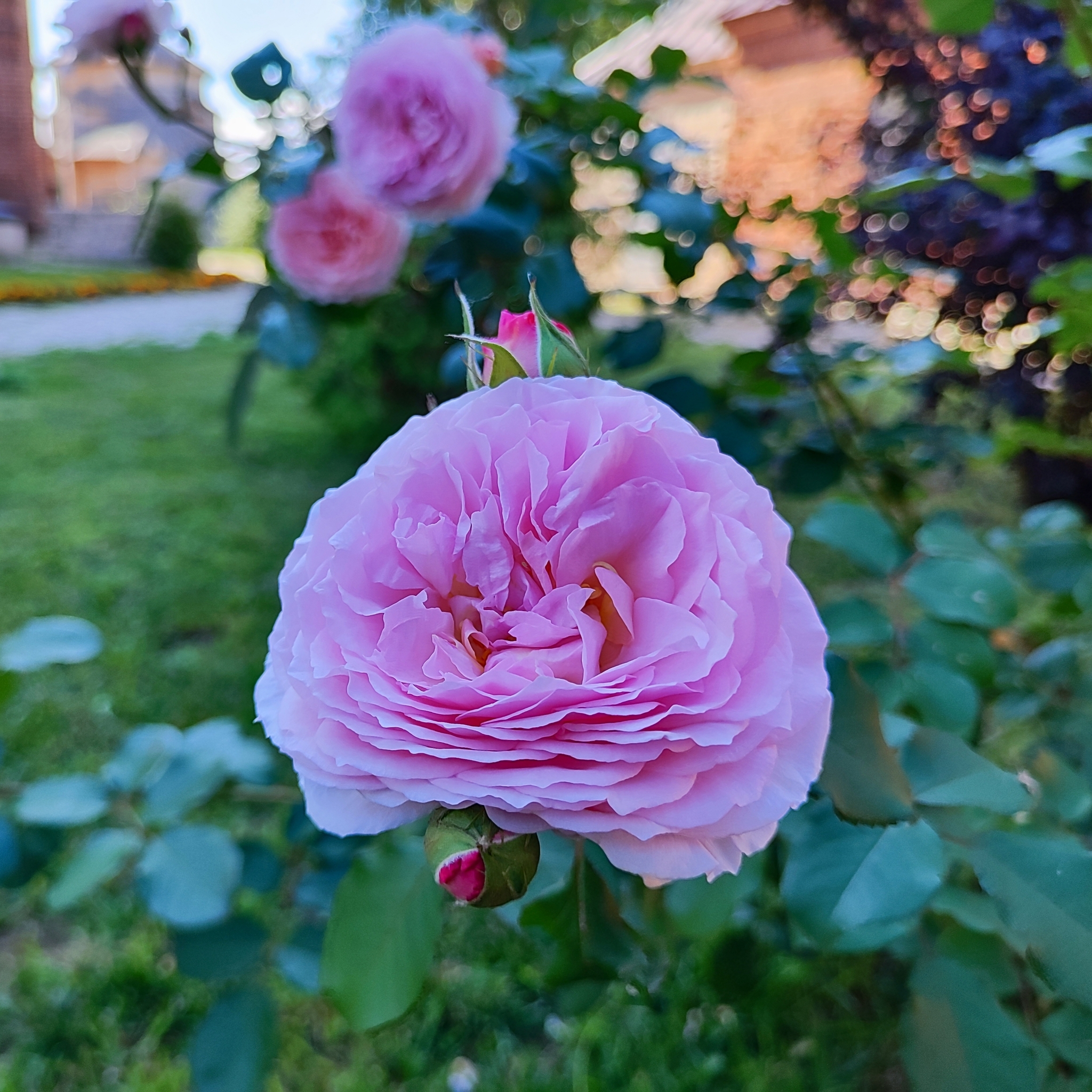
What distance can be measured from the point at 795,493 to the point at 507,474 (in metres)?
0.65

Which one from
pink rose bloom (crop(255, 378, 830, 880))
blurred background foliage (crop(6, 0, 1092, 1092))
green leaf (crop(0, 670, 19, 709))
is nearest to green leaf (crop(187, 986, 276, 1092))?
blurred background foliage (crop(6, 0, 1092, 1092))

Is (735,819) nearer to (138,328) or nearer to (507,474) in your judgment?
(507,474)

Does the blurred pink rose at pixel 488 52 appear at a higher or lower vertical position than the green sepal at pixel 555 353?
higher

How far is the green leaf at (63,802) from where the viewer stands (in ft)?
2.44

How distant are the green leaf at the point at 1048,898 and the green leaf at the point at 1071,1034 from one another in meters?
0.10

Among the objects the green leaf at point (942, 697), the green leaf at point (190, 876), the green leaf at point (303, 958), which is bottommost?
the green leaf at point (303, 958)

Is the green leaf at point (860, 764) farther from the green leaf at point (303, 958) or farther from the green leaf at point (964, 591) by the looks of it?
the green leaf at point (303, 958)

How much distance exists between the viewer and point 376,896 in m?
0.43

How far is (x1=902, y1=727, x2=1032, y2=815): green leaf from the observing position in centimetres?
39

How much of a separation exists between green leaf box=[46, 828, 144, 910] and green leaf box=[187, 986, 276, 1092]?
158 millimetres

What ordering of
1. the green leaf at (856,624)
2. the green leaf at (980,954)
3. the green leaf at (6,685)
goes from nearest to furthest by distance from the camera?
1. the green leaf at (980,954)
2. the green leaf at (856,624)
3. the green leaf at (6,685)

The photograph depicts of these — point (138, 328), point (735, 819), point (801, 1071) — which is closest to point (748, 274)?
point (735, 819)

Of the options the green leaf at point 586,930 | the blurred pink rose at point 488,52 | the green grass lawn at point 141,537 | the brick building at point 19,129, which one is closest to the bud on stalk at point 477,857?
the green leaf at point 586,930

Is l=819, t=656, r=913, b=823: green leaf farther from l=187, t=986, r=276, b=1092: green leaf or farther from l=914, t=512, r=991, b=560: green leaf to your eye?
l=187, t=986, r=276, b=1092: green leaf
